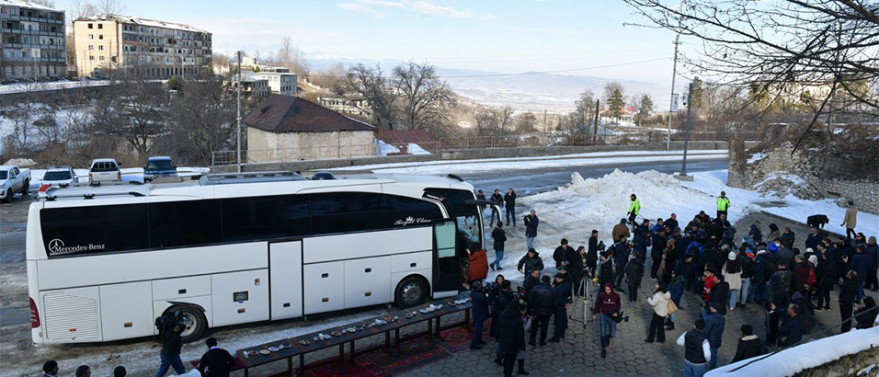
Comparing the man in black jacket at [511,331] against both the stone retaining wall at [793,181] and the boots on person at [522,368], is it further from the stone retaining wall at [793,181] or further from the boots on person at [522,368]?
the stone retaining wall at [793,181]

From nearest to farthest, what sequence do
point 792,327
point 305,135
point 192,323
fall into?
point 792,327, point 192,323, point 305,135

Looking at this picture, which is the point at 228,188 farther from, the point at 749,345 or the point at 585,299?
the point at 749,345

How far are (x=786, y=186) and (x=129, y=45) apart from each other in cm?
12856

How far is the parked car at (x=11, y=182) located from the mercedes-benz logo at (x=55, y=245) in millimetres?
18712

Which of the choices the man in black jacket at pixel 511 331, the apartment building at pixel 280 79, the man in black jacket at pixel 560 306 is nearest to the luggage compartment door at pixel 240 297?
the man in black jacket at pixel 511 331

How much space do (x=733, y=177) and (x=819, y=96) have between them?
88.0ft

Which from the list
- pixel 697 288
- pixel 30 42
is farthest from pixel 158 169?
pixel 30 42

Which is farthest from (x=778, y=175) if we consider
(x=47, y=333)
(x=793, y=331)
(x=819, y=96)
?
(x=47, y=333)

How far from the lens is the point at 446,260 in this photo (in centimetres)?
1492

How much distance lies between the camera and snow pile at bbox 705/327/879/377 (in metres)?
6.57

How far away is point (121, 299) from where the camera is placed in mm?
11766

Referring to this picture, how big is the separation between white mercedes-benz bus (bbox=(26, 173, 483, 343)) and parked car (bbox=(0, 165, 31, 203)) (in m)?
18.0

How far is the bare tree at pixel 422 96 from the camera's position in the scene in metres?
70.1

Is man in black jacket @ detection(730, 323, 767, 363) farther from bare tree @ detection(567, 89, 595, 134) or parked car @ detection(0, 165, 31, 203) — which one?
bare tree @ detection(567, 89, 595, 134)
